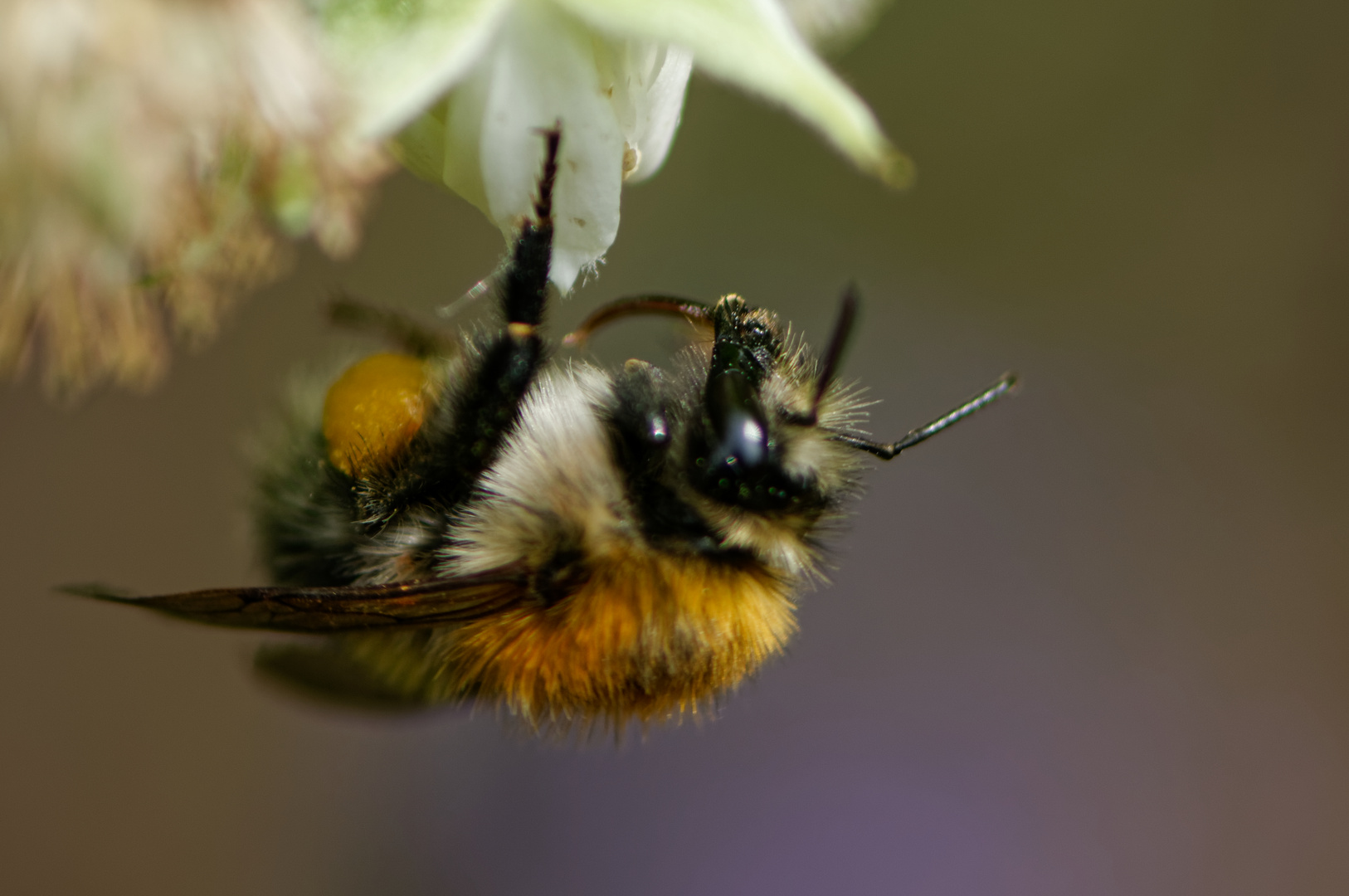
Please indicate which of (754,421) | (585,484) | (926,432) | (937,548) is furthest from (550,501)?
(937,548)

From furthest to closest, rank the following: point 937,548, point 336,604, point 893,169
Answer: point 937,548 → point 336,604 → point 893,169

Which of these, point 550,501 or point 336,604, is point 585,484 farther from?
point 336,604

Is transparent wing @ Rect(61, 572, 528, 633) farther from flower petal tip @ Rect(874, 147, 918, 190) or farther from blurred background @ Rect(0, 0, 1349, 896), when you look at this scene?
blurred background @ Rect(0, 0, 1349, 896)

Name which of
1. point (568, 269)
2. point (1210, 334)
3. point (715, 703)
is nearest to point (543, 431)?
point (568, 269)

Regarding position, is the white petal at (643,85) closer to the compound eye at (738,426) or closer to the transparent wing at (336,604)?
the compound eye at (738,426)

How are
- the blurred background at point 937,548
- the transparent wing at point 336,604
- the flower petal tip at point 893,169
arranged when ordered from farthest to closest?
the blurred background at point 937,548, the transparent wing at point 336,604, the flower petal tip at point 893,169

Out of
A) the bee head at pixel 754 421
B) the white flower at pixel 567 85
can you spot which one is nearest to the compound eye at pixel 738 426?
the bee head at pixel 754 421

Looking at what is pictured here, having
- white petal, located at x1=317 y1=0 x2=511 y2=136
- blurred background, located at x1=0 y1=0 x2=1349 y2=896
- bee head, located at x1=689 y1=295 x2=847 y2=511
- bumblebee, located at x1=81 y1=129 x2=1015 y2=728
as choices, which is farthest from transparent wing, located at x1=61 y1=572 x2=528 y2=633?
blurred background, located at x1=0 y1=0 x2=1349 y2=896
